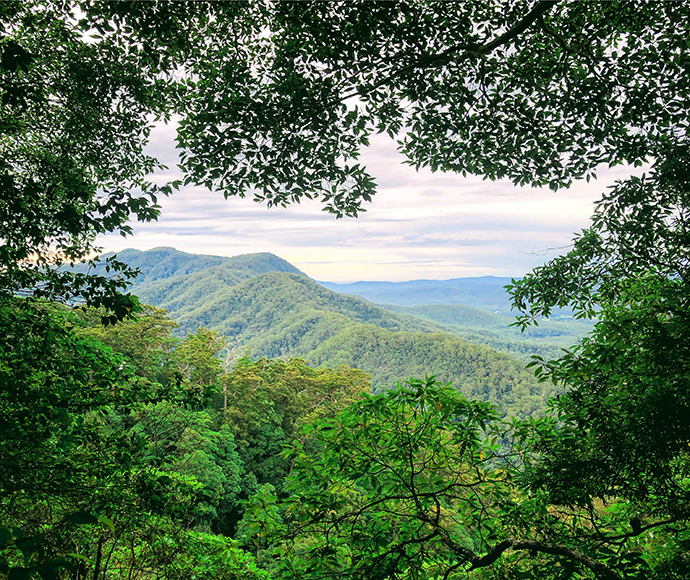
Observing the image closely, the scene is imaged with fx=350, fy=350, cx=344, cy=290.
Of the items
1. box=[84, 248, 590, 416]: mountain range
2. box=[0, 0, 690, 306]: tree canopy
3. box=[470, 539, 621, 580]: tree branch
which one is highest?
box=[0, 0, 690, 306]: tree canopy

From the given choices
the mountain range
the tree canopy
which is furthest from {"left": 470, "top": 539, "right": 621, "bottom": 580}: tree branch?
the mountain range

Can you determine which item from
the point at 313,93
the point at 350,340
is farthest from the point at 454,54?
the point at 350,340

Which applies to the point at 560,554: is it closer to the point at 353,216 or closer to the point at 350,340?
the point at 353,216

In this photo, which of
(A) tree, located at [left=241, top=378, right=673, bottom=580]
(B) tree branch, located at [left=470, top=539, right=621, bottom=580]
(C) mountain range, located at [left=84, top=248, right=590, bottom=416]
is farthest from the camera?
(C) mountain range, located at [left=84, top=248, right=590, bottom=416]

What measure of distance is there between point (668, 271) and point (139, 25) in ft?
15.3

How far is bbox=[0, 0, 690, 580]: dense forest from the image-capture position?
2180 mm

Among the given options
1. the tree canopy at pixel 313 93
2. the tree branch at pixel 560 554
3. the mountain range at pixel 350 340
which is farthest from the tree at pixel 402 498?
the mountain range at pixel 350 340

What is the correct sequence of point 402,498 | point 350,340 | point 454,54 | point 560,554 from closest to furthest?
point 560,554 → point 402,498 → point 454,54 → point 350,340

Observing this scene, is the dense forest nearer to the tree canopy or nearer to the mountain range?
the tree canopy

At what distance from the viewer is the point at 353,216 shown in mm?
3141

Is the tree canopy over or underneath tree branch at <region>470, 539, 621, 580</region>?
over

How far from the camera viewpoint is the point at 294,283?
19388 cm

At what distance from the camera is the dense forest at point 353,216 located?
2.18 metres

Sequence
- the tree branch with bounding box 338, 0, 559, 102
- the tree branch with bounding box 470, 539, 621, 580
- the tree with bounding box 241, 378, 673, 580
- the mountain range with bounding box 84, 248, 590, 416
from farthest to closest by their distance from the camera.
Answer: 1. the mountain range with bounding box 84, 248, 590, 416
2. the tree branch with bounding box 338, 0, 559, 102
3. the tree with bounding box 241, 378, 673, 580
4. the tree branch with bounding box 470, 539, 621, 580
